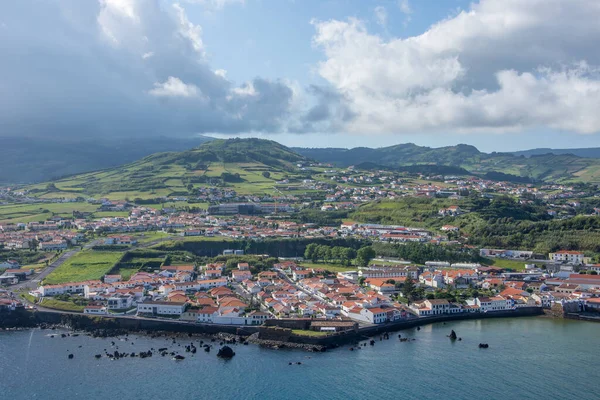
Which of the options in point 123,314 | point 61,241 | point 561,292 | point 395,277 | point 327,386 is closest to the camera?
point 327,386

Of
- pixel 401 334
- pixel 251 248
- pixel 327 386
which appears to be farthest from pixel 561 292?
pixel 251 248

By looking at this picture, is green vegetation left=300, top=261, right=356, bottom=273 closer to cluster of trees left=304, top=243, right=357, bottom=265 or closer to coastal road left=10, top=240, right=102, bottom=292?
cluster of trees left=304, top=243, right=357, bottom=265

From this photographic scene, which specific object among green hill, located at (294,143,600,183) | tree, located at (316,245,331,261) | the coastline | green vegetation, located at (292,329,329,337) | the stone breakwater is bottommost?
the stone breakwater

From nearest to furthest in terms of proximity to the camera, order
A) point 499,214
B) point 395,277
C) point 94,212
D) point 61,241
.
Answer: point 395,277, point 61,241, point 499,214, point 94,212

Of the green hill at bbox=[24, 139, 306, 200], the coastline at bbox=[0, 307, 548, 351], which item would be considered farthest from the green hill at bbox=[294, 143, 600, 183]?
the coastline at bbox=[0, 307, 548, 351]

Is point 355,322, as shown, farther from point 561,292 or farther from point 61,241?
point 61,241

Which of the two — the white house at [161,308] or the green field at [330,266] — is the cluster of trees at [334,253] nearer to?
the green field at [330,266]

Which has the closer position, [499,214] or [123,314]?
[123,314]

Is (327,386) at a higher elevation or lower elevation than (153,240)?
lower
